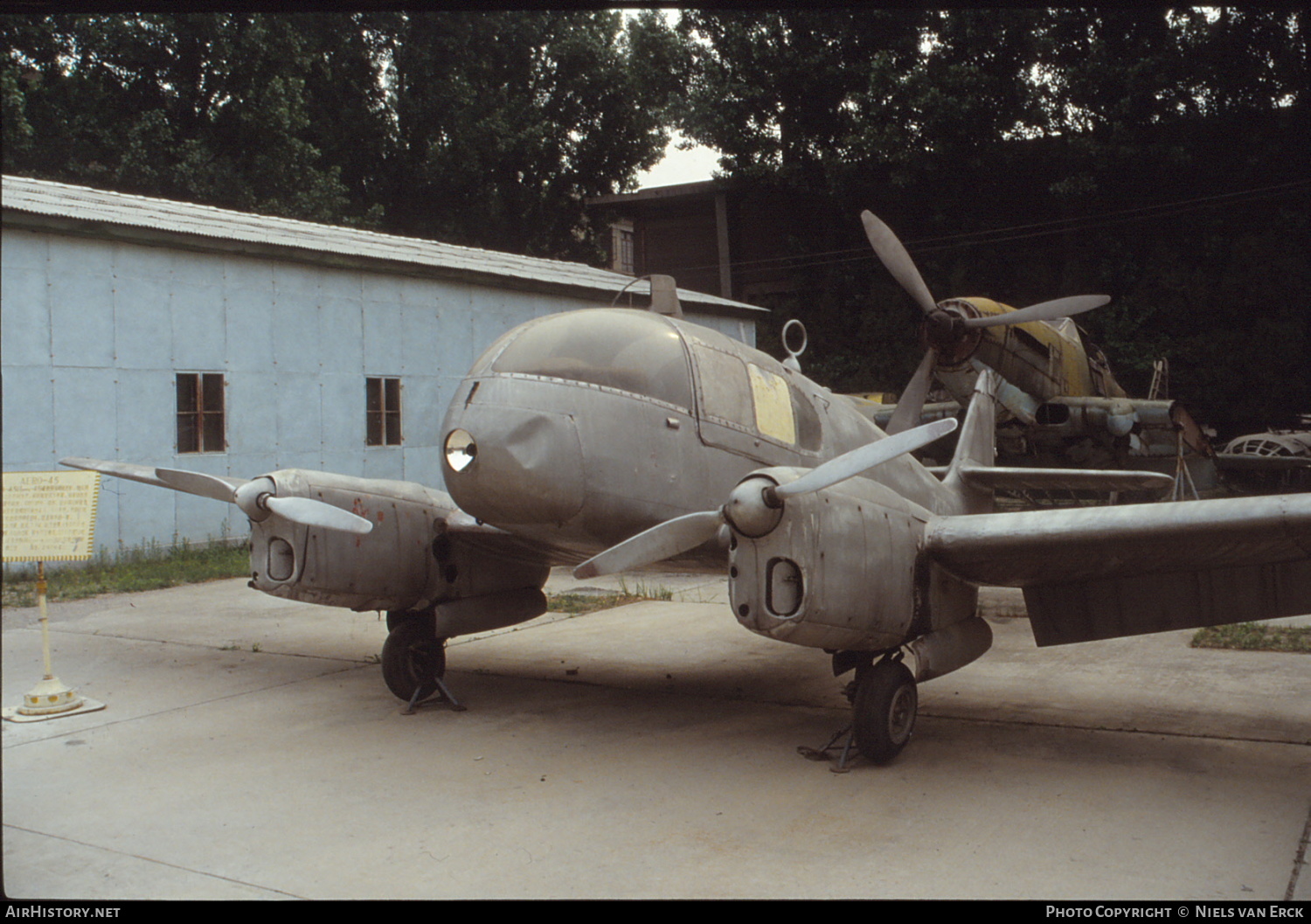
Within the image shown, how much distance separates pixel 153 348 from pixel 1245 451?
881 inches

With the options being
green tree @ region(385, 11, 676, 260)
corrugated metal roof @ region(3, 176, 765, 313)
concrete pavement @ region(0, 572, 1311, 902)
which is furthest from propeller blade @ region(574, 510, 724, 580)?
corrugated metal roof @ region(3, 176, 765, 313)

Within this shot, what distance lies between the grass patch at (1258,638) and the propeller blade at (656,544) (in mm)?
5872

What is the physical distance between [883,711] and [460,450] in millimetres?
2994

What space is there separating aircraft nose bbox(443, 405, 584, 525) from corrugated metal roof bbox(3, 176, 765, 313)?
483 cm

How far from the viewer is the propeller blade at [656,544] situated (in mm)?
5391

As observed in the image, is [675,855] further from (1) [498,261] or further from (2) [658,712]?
(1) [498,261]

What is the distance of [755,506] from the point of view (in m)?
5.13

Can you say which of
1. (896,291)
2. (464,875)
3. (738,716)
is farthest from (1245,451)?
(464,875)

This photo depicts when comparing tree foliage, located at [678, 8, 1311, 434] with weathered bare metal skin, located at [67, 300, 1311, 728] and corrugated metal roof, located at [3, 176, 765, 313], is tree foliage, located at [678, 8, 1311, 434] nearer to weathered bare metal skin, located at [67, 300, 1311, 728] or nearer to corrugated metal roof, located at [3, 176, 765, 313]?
corrugated metal roof, located at [3, 176, 765, 313]

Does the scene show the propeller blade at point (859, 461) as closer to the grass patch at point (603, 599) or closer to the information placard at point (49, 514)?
the information placard at point (49, 514)

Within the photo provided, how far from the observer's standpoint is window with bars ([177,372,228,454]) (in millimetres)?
13711

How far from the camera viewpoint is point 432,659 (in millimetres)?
7449

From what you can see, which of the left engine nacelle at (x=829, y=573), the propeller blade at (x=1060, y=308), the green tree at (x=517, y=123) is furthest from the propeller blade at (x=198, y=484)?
the propeller blade at (x=1060, y=308)

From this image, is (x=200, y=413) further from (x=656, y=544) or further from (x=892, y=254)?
(x=656, y=544)
